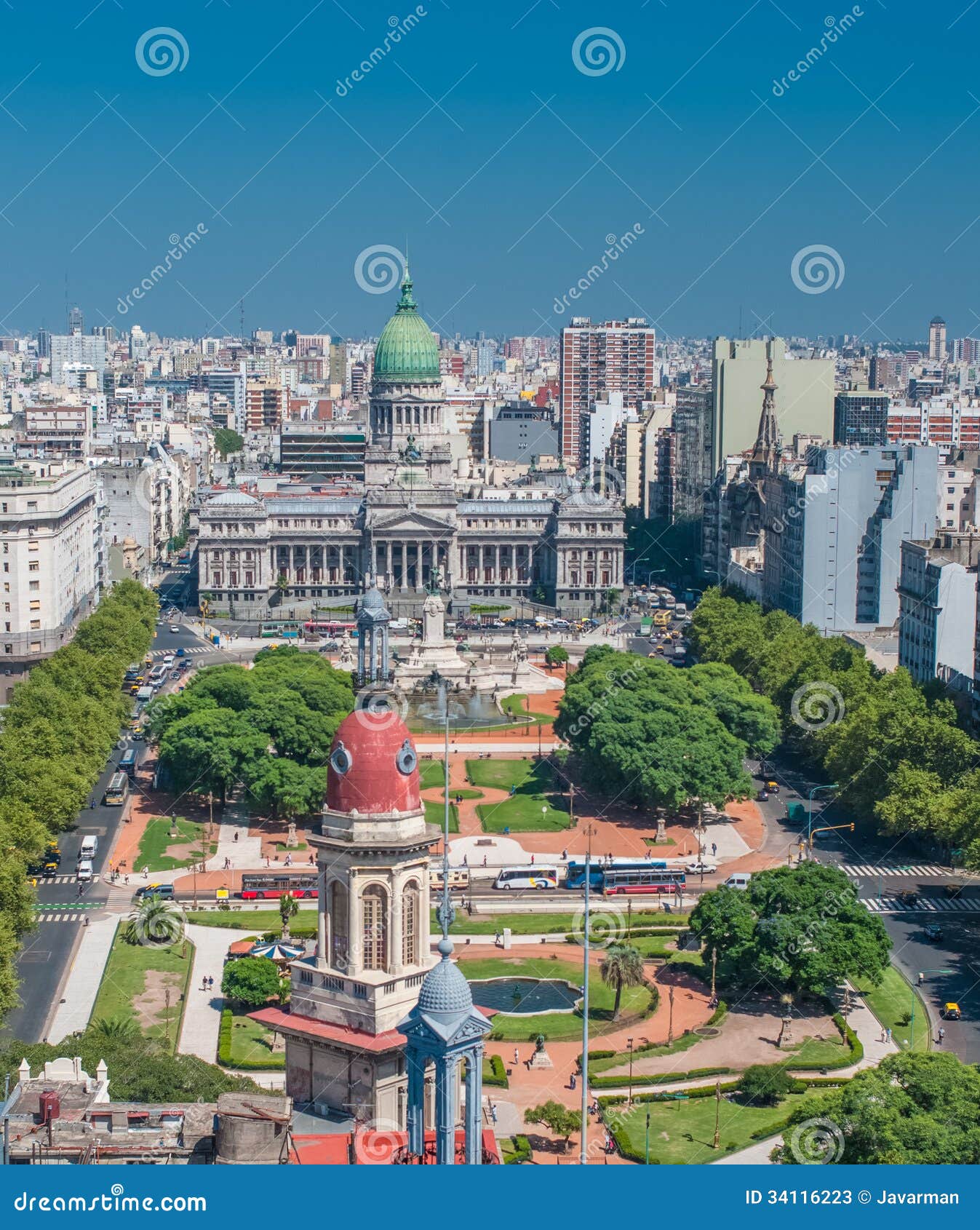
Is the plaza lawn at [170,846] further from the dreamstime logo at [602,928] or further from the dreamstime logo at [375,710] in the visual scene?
the dreamstime logo at [375,710]

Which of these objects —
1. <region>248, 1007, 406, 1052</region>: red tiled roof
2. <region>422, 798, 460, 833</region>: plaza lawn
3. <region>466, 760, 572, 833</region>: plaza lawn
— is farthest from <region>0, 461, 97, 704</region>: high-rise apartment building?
<region>248, 1007, 406, 1052</region>: red tiled roof

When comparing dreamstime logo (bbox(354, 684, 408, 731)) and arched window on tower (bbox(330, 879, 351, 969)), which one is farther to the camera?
arched window on tower (bbox(330, 879, 351, 969))

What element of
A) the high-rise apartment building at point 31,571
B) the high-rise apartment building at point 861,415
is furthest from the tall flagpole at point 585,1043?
the high-rise apartment building at point 861,415

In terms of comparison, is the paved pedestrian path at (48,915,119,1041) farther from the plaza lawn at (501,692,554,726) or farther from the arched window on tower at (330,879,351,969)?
the plaza lawn at (501,692,554,726)

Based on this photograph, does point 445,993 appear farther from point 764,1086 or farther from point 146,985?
point 146,985

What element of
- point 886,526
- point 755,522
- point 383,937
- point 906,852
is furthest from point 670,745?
point 755,522

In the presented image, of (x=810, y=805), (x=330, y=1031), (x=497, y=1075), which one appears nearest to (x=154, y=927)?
(x=497, y=1075)

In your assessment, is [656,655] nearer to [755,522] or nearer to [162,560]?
[755,522]
